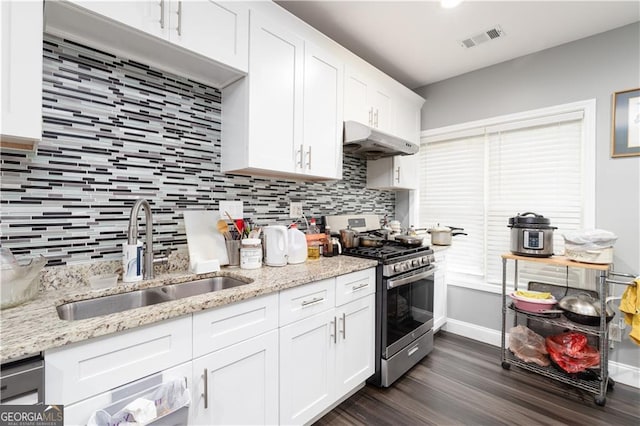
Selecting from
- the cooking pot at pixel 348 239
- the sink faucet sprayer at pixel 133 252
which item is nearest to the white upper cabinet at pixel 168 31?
the sink faucet sprayer at pixel 133 252

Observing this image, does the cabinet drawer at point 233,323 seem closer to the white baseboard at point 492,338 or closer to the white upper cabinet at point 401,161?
A: the white upper cabinet at point 401,161

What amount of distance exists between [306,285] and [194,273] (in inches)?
23.9

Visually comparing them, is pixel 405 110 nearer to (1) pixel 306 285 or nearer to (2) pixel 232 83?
(2) pixel 232 83

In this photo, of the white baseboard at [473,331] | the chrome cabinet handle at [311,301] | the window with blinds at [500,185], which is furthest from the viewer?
the white baseboard at [473,331]

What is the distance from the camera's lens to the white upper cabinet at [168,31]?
46.1 inches

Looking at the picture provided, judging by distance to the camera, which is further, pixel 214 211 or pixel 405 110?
pixel 405 110

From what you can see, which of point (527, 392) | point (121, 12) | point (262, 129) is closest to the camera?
point (121, 12)

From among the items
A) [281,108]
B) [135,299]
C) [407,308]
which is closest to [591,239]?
[407,308]

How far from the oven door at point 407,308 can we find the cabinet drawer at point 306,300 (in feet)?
1.65

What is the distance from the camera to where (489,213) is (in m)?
2.80

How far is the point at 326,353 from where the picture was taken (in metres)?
1.64

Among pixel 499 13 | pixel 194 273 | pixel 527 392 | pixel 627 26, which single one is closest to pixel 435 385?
pixel 527 392

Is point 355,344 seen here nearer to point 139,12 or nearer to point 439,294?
point 439,294

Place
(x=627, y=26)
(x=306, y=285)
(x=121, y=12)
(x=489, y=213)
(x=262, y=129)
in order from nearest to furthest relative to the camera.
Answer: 1. (x=121, y=12)
2. (x=306, y=285)
3. (x=262, y=129)
4. (x=627, y=26)
5. (x=489, y=213)
